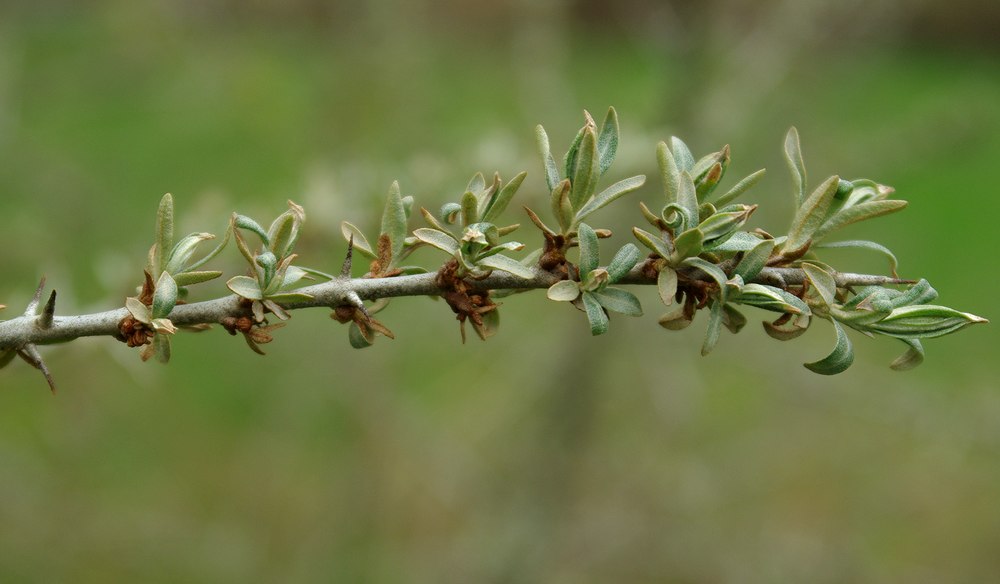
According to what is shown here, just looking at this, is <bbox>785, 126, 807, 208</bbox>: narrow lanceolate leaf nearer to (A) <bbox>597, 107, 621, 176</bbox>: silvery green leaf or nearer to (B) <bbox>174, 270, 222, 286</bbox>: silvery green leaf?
(A) <bbox>597, 107, 621, 176</bbox>: silvery green leaf

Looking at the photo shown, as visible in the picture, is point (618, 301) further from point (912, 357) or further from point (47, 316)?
point (47, 316)

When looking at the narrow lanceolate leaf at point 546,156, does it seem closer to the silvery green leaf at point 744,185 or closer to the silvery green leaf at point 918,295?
the silvery green leaf at point 744,185

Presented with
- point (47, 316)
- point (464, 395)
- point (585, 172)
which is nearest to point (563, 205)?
point (585, 172)

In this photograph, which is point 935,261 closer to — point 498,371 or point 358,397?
point 498,371

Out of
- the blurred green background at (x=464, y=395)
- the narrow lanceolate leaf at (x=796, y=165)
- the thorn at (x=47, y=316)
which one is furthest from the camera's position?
the blurred green background at (x=464, y=395)

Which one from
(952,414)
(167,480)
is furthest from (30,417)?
(952,414)

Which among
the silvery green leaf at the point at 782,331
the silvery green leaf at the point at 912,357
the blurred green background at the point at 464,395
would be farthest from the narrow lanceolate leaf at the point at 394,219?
the blurred green background at the point at 464,395

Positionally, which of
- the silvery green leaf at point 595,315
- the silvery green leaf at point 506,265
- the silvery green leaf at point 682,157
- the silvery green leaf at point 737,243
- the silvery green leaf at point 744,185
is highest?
the silvery green leaf at point 682,157
